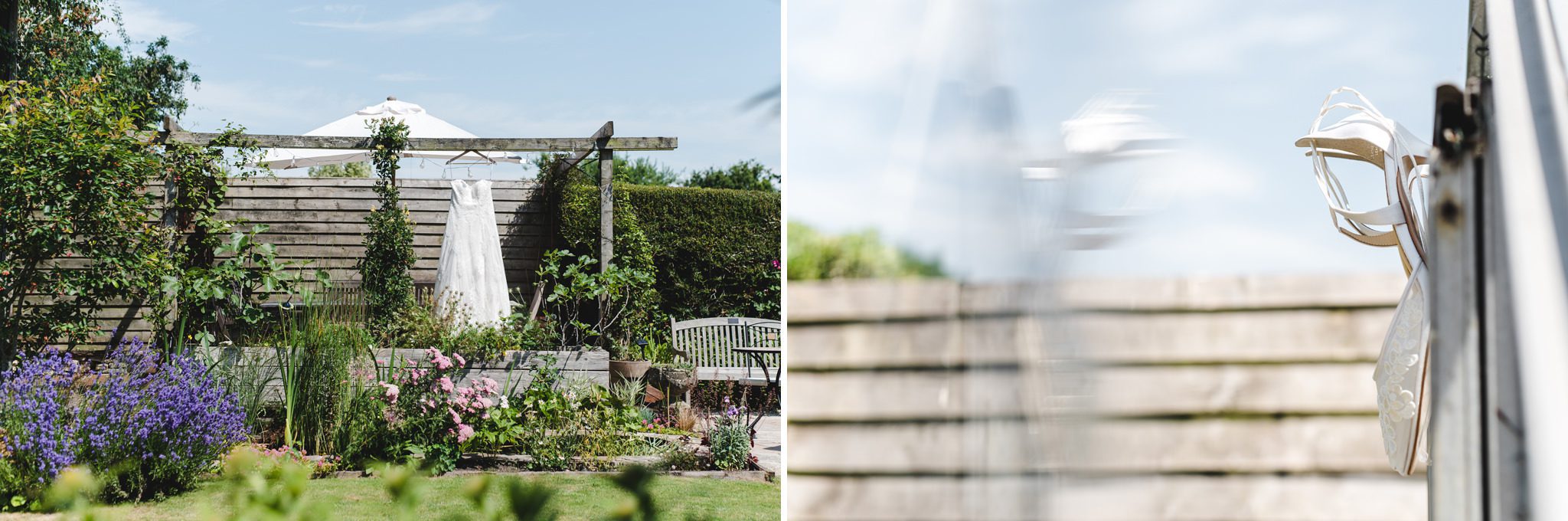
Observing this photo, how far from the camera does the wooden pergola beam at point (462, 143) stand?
4438mm

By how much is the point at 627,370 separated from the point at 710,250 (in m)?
1.49

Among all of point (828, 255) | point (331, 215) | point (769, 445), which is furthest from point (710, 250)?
point (828, 255)

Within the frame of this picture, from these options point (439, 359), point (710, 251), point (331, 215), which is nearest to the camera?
point (439, 359)

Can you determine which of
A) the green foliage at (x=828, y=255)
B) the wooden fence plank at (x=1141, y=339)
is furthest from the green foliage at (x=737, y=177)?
the green foliage at (x=828, y=255)

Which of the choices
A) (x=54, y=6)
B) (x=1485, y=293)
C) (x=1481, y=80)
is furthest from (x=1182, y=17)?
(x=54, y=6)

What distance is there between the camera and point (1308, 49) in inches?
54.9

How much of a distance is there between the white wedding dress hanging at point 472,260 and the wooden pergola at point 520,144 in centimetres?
24

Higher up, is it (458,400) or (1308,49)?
(1308,49)

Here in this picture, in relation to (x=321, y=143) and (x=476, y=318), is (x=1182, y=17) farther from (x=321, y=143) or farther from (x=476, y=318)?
(x=321, y=143)

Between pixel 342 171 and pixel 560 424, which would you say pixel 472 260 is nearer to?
pixel 560 424

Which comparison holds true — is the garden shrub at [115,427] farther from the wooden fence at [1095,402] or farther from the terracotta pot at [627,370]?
the wooden fence at [1095,402]

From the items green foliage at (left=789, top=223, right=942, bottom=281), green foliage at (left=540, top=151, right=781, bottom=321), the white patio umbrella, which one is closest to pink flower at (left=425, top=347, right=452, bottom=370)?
green foliage at (left=540, top=151, right=781, bottom=321)

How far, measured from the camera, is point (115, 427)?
9.40 ft

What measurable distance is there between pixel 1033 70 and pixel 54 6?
8.91 meters
